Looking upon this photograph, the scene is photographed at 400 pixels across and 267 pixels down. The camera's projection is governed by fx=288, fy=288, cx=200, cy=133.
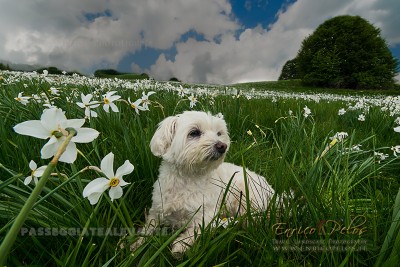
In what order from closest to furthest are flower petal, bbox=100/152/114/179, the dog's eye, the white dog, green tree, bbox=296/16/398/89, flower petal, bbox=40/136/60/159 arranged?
flower petal, bbox=40/136/60/159, flower petal, bbox=100/152/114/179, the white dog, the dog's eye, green tree, bbox=296/16/398/89

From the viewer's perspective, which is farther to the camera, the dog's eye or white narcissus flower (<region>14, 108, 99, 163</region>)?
the dog's eye

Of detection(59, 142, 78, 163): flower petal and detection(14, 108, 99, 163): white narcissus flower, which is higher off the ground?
detection(14, 108, 99, 163): white narcissus flower

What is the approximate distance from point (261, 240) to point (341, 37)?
5310 cm

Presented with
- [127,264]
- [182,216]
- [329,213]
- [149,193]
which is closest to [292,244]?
[329,213]

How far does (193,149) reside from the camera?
2.90 meters

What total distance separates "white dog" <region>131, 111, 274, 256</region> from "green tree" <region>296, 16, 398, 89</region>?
4718 centimetres

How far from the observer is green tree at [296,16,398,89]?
44.7m

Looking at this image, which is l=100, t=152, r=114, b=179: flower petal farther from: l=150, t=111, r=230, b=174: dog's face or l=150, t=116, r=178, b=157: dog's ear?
l=150, t=116, r=178, b=157: dog's ear

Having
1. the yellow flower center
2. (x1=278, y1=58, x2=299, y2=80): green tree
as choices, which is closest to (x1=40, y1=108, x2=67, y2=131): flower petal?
the yellow flower center

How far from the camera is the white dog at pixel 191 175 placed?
9.36 ft

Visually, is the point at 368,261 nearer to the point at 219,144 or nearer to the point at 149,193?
the point at 219,144

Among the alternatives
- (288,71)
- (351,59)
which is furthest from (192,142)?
(288,71)

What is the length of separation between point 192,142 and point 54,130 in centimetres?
220

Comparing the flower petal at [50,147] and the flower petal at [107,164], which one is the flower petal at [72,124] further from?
the flower petal at [107,164]
